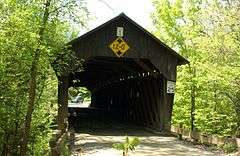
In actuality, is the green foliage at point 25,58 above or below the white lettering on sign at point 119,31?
below

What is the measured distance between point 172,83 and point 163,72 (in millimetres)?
605

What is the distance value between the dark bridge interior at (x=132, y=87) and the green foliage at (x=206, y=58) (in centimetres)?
177

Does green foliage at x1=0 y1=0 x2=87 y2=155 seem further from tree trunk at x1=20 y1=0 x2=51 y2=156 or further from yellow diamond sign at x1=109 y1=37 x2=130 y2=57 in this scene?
yellow diamond sign at x1=109 y1=37 x2=130 y2=57

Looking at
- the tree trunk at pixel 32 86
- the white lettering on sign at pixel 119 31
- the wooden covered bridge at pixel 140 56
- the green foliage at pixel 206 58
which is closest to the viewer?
the tree trunk at pixel 32 86

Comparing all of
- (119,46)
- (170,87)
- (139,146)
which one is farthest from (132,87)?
(139,146)

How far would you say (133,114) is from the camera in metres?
28.5

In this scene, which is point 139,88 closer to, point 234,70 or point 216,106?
point 216,106

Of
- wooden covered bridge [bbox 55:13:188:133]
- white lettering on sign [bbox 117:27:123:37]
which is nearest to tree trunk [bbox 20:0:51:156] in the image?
wooden covered bridge [bbox 55:13:188:133]

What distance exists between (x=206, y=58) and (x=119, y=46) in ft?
11.5

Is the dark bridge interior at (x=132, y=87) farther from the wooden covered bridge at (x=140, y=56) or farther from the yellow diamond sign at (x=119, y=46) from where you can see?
the yellow diamond sign at (x=119, y=46)

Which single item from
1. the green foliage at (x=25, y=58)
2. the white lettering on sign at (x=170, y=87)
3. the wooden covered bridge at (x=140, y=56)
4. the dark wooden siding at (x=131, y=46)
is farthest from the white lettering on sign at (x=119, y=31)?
the green foliage at (x=25, y=58)

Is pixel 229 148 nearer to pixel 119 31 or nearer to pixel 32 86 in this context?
pixel 32 86

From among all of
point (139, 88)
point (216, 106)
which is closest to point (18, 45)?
point (216, 106)

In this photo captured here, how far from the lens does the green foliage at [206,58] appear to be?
17453 millimetres
